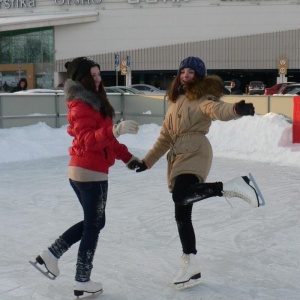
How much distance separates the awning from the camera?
42.7 m

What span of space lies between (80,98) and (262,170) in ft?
21.4

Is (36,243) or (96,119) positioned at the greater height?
(96,119)

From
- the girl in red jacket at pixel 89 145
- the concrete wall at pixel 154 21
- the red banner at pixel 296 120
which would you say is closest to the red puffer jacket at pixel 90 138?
the girl in red jacket at pixel 89 145

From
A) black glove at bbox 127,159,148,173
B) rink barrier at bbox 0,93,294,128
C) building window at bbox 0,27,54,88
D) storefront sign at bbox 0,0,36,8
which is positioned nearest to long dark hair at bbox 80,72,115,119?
black glove at bbox 127,159,148,173

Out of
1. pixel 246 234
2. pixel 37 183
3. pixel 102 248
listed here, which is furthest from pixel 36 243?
pixel 37 183

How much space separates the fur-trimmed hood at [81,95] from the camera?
11.6 feet

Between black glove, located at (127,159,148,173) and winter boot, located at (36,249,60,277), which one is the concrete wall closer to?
black glove, located at (127,159,148,173)

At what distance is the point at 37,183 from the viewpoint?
852 cm

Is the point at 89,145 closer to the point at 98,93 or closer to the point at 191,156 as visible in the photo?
the point at 98,93

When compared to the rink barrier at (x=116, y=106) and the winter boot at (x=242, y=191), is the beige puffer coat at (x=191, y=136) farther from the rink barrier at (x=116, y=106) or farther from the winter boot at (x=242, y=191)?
the rink barrier at (x=116, y=106)

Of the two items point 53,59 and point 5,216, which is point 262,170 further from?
point 53,59

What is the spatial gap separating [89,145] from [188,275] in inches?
41.9

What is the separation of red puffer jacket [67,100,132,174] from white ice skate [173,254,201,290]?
0.83 metres

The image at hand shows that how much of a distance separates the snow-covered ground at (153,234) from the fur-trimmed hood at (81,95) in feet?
3.91
